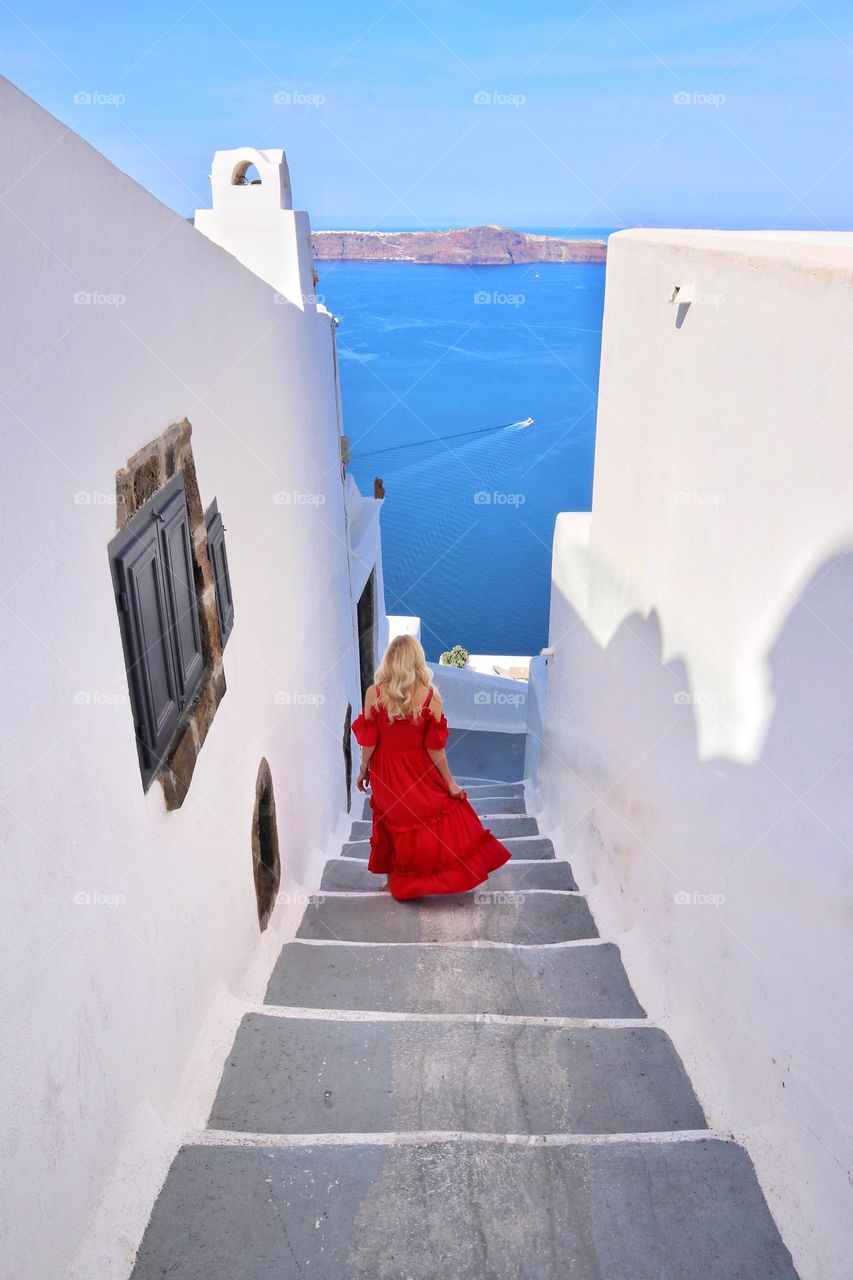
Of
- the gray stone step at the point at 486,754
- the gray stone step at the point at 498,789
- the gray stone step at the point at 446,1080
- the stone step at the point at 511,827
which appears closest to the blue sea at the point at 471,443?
the gray stone step at the point at 486,754

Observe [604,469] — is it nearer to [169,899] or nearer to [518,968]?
[518,968]

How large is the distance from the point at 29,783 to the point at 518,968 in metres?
2.72

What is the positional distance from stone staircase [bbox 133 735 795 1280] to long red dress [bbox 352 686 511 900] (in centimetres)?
82

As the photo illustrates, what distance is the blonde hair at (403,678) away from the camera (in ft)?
14.5

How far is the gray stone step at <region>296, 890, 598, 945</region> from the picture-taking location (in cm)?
452

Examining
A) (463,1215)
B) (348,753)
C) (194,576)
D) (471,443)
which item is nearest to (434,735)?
(194,576)

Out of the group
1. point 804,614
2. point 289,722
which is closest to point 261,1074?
point 804,614

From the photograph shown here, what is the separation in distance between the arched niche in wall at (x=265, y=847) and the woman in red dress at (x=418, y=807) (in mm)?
511

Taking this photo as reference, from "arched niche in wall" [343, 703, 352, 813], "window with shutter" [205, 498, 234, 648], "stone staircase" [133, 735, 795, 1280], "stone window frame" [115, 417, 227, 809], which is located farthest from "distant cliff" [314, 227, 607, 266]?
"stone staircase" [133, 735, 795, 1280]

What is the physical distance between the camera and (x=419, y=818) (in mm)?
4891

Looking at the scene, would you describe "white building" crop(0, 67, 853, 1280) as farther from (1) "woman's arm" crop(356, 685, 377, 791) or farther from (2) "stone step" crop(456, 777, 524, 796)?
(2) "stone step" crop(456, 777, 524, 796)

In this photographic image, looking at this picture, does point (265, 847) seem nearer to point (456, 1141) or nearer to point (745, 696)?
point (456, 1141)

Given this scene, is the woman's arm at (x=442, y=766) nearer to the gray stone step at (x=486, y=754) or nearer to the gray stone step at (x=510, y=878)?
the gray stone step at (x=510, y=878)

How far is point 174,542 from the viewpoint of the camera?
2896mm
